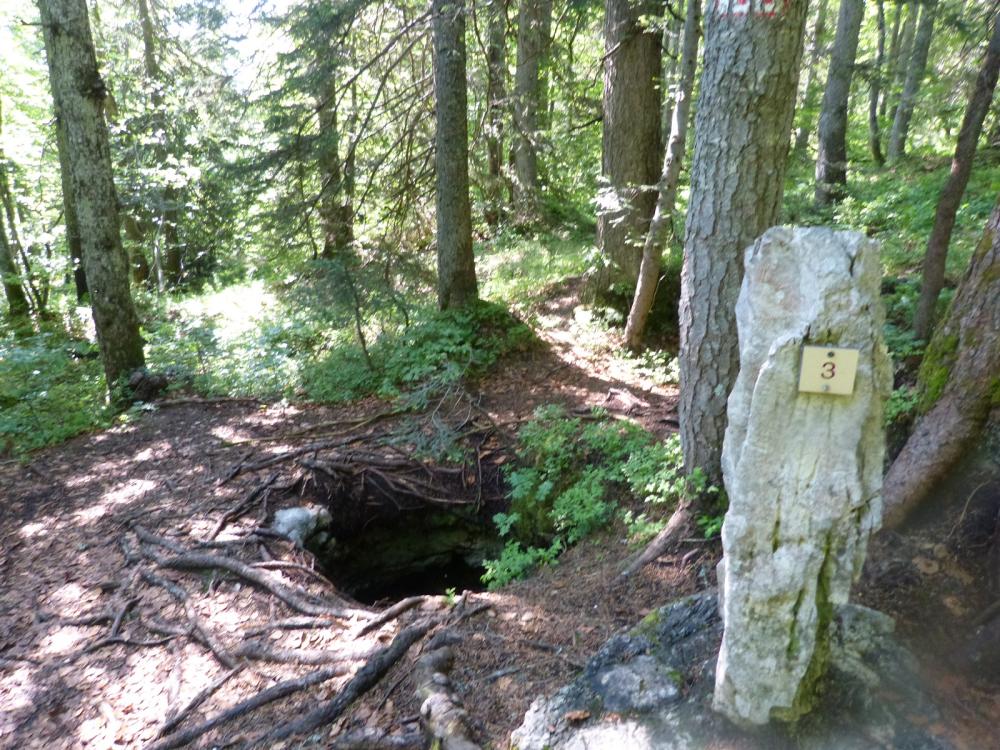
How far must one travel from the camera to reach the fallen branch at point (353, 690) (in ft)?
11.0

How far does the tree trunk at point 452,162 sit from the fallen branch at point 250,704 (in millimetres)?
5792

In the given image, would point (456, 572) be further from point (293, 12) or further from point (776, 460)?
point (293, 12)

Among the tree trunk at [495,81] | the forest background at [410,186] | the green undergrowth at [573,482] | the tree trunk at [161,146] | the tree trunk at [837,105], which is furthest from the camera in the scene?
the tree trunk at [837,105]

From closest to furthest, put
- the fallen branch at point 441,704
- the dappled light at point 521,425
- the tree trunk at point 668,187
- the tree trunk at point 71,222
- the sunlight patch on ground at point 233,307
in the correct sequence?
the dappled light at point 521,425
the fallen branch at point 441,704
the tree trunk at point 668,187
the sunlight patch on ground at point 233,307
the tree trunk at point 71,222

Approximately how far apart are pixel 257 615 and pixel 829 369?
13.4ft

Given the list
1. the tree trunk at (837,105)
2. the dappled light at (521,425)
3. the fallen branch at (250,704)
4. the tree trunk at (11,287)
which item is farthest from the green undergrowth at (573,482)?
the tree trunk at (11,287)

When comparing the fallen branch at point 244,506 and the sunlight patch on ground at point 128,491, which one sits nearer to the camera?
the fallen branch at point 244,506

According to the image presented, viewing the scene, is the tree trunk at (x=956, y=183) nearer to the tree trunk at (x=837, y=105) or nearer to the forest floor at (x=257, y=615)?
the forest floor at (x=257, y=615)

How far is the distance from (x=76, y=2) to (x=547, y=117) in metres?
6.41

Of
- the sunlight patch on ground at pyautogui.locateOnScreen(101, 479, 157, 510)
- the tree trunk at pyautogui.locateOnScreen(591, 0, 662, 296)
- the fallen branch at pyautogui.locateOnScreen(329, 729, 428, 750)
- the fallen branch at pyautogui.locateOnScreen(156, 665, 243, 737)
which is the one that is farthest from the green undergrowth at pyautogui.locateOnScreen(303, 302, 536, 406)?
the fallen branch at pyautogui.locateOnScreen(329, 729, 428, 750)

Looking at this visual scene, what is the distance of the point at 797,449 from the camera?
7.52 feet

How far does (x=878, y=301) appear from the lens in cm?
220

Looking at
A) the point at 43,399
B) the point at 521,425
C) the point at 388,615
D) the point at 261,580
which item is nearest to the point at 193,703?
the point at 261,580

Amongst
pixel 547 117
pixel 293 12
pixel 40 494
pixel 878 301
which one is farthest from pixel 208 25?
pixel 878 301
